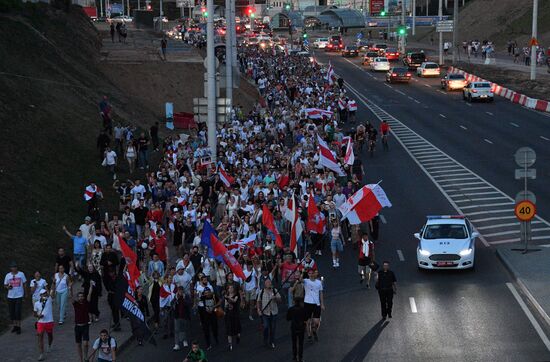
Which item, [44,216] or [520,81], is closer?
[44,216]

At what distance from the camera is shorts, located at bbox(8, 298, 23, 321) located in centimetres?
2153

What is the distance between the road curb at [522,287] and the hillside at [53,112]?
11.7 metres

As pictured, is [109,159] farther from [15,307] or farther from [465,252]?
[465,252]

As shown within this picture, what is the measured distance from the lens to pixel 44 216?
98.2ft

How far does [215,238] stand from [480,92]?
1842 inches

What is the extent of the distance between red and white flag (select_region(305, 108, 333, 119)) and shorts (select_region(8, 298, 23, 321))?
90.1 ft

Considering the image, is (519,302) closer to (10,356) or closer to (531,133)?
(10,356)

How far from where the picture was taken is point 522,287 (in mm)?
23781

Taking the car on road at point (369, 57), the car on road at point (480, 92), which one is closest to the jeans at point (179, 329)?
the car on road at point (480, 92)

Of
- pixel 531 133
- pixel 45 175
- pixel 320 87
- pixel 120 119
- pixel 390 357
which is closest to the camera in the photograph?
pixel 390 357

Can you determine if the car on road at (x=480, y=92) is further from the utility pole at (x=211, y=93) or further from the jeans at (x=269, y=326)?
the jeans at (x=269, y=326)

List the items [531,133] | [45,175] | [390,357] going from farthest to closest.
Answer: [531,133]
[45,175]
[390,357]

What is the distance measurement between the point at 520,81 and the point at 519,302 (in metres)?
53.7

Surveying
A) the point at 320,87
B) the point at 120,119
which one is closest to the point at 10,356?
the point at 120,119
